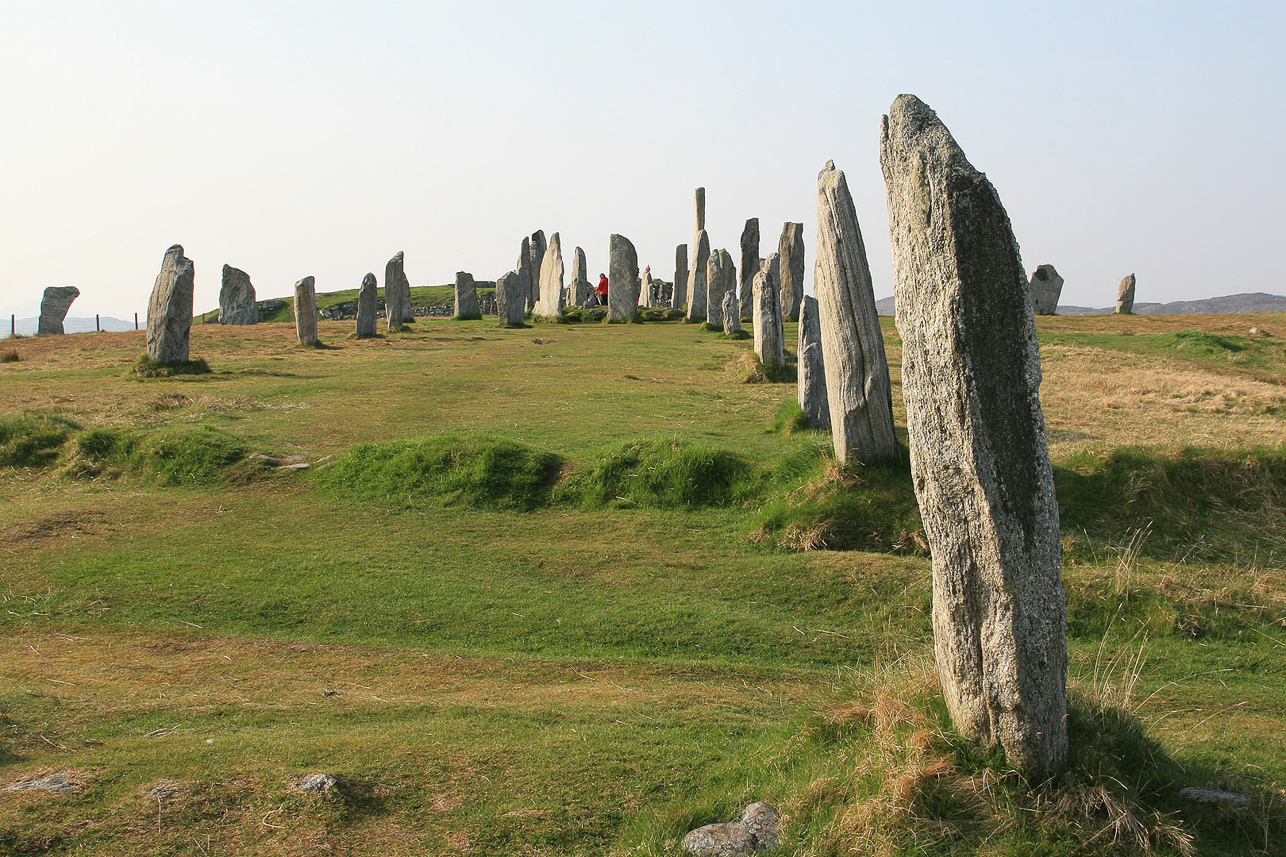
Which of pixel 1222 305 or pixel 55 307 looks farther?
pixel 1222 305

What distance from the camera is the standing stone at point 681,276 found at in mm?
45250

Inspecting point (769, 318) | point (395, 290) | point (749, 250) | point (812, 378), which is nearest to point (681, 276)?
point (749, 250)

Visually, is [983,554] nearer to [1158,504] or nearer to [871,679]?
[871,679]

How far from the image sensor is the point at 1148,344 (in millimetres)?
24672

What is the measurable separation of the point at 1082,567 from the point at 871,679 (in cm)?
384

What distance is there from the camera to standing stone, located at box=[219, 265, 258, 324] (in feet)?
143

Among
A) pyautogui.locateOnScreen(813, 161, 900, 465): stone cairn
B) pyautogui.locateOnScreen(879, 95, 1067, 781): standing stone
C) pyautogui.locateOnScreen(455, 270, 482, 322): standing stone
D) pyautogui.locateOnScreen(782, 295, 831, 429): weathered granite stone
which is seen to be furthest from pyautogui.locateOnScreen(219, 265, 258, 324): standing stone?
pyautogui.locateOnScreen(879, 95, 1067, 781): standing stone

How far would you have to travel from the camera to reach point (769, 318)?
67.6ft

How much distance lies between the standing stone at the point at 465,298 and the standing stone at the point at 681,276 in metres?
9.53

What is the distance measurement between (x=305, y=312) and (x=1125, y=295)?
3649cm

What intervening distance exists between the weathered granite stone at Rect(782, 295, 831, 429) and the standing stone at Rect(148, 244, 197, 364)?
46.3ft

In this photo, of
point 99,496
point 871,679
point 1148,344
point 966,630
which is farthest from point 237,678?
point 1148,344

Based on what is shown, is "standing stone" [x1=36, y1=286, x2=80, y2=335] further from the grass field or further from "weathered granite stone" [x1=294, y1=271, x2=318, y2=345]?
the grass field

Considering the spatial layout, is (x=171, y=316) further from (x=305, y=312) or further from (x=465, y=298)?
(x=465, y=298)
